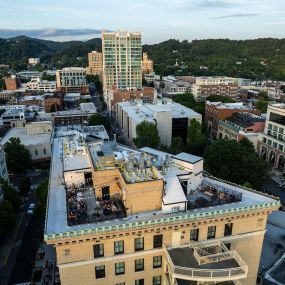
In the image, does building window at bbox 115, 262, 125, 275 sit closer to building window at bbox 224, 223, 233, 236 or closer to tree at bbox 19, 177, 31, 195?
building window at bbox 224, 223, 233, 236

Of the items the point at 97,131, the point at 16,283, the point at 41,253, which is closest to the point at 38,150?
the point at 97,131

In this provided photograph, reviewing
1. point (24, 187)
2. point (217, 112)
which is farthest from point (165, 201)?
point (217, 112)

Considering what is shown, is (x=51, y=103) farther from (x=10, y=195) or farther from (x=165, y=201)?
(x=165, y=201)

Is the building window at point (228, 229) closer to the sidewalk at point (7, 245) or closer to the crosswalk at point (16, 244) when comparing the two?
the sidewalk at point (7, 245)

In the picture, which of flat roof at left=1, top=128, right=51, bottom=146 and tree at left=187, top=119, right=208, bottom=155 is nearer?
tree at left=187, top=119, right=208, bottom=155

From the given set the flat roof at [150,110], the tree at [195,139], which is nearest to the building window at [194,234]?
the tree at [195,139]

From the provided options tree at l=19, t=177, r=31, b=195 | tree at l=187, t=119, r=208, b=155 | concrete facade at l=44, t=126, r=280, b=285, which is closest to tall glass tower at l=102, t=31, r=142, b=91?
tree at l=187, t=119, r=208, b=155
